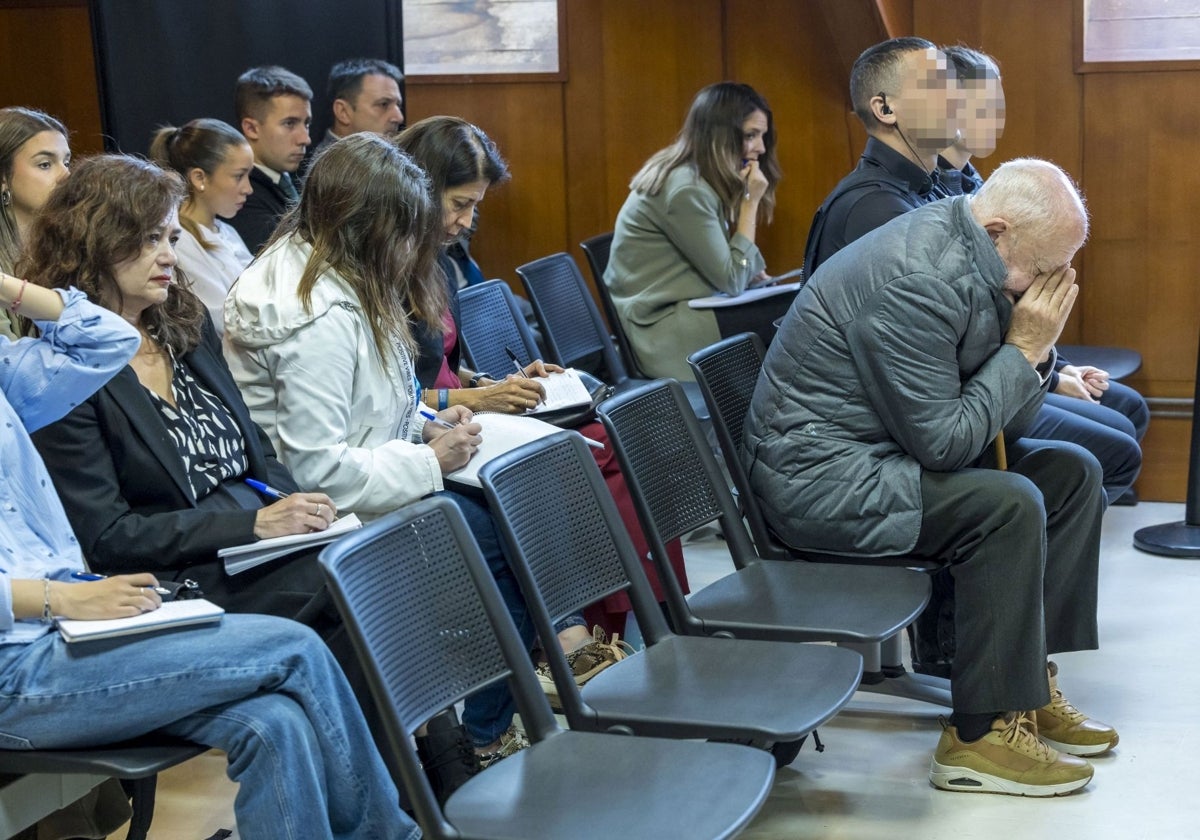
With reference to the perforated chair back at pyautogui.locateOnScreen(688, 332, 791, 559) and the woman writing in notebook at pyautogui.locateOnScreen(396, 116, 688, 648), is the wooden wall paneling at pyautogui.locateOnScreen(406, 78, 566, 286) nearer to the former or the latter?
the woman writing in notebook at pyautogui.locateOnScreen(396, 116, 688, 648)

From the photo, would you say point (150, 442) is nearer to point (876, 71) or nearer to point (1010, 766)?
point (1010, 766)

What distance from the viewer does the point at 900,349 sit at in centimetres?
264

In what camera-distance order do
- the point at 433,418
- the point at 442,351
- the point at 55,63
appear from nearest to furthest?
the point at 433,418 → the point at 442,351 → the point at 55,63

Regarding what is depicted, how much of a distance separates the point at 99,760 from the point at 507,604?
1013 millimetres

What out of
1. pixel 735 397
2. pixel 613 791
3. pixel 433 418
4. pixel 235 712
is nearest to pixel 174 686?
pixel 235 712

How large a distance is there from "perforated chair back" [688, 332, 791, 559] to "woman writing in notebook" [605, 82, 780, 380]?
4.37ft

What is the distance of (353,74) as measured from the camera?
4828 millimetres

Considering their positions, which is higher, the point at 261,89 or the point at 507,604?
the point at 261,89

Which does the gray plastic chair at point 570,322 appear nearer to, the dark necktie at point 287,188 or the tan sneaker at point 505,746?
the dark necktie at point 287,188

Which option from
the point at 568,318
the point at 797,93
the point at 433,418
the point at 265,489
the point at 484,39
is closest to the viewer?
the point at 265,489

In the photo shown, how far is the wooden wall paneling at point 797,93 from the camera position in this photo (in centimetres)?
499

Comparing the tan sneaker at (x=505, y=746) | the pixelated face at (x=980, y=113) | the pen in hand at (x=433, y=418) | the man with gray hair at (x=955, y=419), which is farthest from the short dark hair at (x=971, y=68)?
the tan sneaker at (x=505, y=746)

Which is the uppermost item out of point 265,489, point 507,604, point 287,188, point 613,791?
point 287,188

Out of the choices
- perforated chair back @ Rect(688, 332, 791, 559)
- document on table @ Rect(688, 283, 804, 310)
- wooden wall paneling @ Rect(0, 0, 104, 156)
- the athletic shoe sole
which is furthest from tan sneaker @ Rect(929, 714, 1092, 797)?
wooden wall paneling @ Rect(0, 0, 104, 156)
